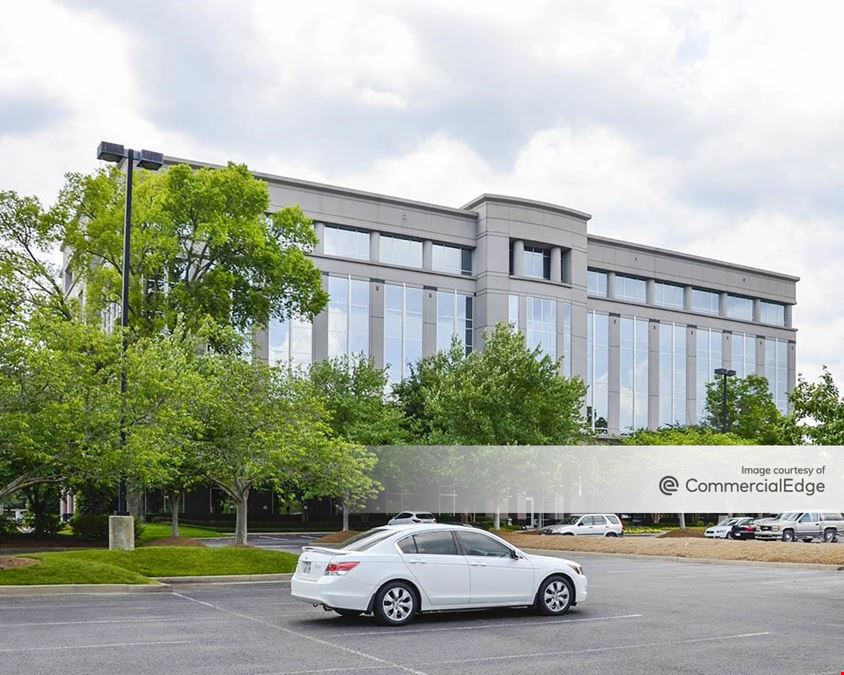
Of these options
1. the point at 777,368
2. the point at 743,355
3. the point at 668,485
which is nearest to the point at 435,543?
the point at 668,485

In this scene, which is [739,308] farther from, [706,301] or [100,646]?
[100,646]

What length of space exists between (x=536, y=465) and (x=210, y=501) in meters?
24.8

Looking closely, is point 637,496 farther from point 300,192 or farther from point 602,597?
point 602,597

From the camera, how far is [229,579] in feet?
72.8

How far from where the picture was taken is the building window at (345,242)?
63969 mm

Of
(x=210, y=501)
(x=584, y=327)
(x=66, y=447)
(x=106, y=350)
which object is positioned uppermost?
(x=584, y=327)

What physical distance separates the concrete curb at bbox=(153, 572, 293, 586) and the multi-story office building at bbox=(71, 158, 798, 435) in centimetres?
3462

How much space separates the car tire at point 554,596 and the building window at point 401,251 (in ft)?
169

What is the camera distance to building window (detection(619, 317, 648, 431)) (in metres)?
76.9

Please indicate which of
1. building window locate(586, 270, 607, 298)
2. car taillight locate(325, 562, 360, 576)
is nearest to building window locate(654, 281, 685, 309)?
building window locate(586, 270, 607, 298)

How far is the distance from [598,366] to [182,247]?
3973cm

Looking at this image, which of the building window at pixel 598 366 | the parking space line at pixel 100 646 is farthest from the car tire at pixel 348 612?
the building window at pixel 598 366

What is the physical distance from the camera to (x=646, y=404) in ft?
257

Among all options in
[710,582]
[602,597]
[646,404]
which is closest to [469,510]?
[646,404]
